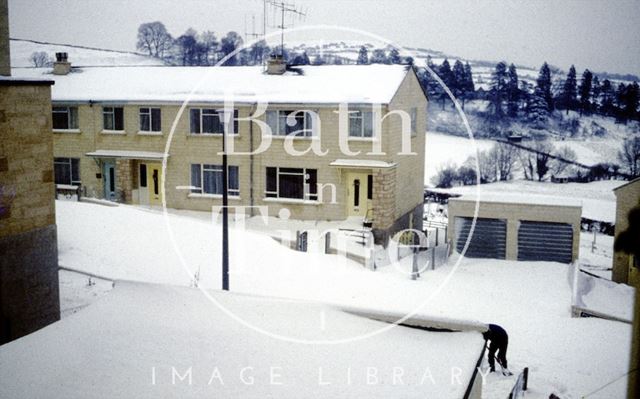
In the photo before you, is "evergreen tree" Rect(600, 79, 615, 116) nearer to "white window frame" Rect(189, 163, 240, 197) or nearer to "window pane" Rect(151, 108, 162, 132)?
"white window frame" Rect(189, 163, 240, 197)

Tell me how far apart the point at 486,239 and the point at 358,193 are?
593cm

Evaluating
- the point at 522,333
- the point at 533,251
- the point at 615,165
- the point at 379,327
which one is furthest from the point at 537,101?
the point at 379,327

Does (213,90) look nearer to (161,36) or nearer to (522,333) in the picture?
(522,333)

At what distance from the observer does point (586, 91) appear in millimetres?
58062

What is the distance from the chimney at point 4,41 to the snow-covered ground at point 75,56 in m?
26.8

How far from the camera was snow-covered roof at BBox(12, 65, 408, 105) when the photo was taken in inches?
998

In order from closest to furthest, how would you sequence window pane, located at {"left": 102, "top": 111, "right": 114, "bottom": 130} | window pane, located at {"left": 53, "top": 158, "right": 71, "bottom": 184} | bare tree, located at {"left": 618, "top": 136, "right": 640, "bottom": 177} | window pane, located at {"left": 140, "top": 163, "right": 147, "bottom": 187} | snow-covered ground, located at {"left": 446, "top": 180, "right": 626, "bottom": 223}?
window pane, located at {"left": 102, "top": 111, "right": 114, "bottom": 130} → window pane, located at {"left": 140, "top": 163, "right": 147, "bottom": 187} → window pane, located at {"left": 53, "top": 158, "right": 71, "bottom": 184} → snow-covered ground, located at {"left": 446, "top": 180, "right": 626, "bottom": 223} → bare tree, located at {"left": 618, "top": 136, "right": 640, "bottom": 177}

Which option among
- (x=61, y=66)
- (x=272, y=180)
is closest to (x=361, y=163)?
(x=272, y=180)

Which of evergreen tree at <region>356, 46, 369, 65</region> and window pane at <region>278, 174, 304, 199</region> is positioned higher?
evergreen tree at <region>356, 46, 369, 65</region>

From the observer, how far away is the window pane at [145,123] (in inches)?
1097

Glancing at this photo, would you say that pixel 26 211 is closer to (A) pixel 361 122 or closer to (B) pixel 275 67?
(A) pixel 361 122

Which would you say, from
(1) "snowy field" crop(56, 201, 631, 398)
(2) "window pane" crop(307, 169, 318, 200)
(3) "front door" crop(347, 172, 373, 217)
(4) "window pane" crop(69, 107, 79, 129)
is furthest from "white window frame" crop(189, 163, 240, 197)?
(4) "window pane" crop(69, 107, 79, 129)

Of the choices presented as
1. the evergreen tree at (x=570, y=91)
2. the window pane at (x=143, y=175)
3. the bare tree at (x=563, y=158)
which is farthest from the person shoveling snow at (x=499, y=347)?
the evergreen tree at (x=570, y=91)

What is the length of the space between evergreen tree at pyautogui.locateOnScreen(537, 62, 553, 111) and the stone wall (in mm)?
57455
